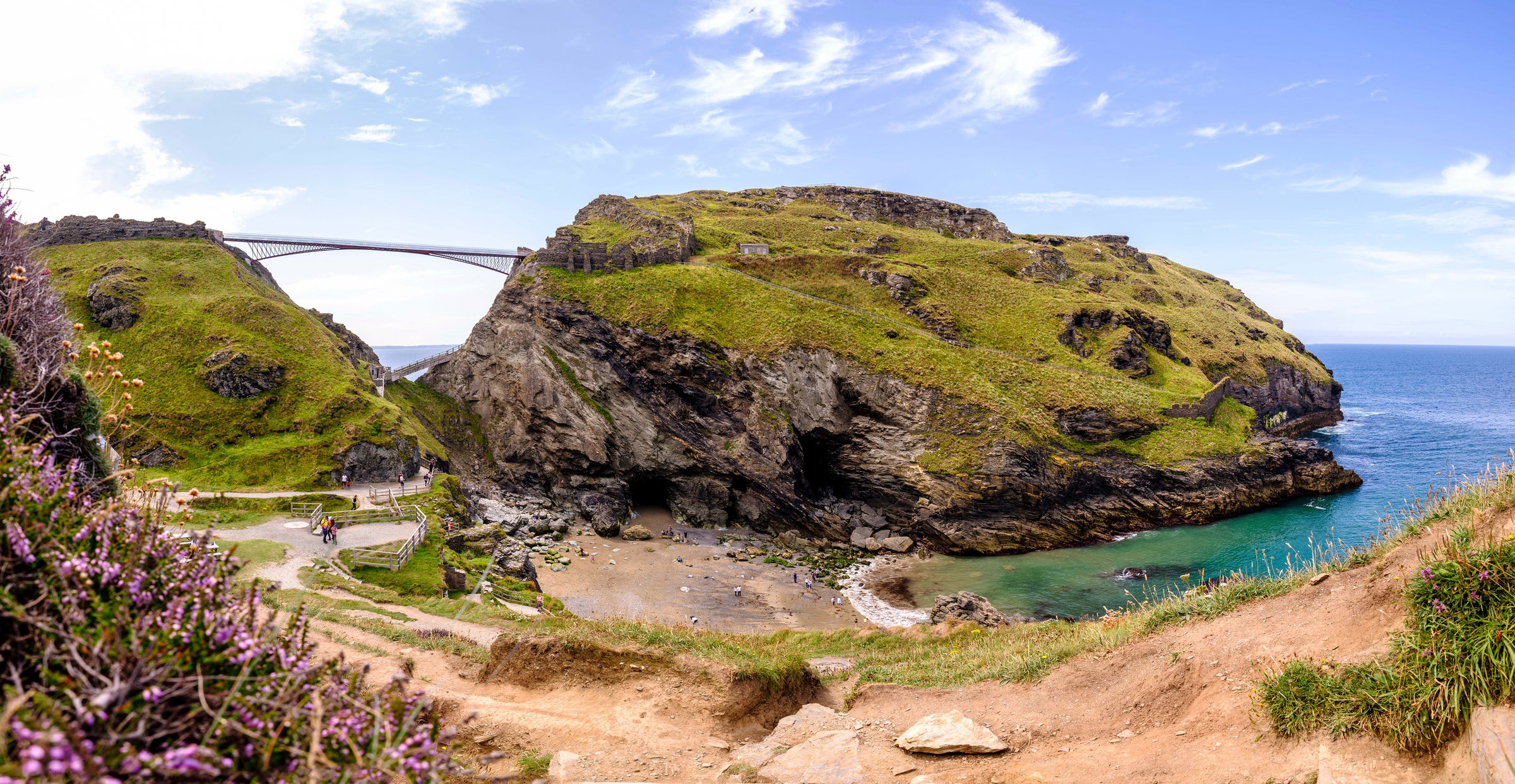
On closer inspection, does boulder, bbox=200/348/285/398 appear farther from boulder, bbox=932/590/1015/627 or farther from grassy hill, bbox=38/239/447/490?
boulder, bbox=932/590/1015/627

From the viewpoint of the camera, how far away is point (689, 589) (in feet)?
137

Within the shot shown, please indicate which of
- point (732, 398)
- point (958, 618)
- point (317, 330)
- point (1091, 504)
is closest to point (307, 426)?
point (317, 330)

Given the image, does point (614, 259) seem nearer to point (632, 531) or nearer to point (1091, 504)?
point (632, 531)

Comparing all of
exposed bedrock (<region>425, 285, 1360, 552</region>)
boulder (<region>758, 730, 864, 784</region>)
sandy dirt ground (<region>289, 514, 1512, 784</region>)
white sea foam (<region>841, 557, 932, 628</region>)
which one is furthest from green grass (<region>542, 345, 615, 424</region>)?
boulder (<region>758, 730, 864, 784</region>)

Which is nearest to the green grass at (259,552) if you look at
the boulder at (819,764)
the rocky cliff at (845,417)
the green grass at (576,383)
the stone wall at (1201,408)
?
the boulder at (819,764)

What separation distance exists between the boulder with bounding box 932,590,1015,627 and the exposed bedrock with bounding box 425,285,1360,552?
18.2m

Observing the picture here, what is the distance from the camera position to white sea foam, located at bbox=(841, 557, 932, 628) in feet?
124

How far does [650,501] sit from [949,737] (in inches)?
2108

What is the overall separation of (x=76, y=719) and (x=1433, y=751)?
10.2m

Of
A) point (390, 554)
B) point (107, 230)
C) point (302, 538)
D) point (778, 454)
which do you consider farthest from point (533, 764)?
point (107, 230)

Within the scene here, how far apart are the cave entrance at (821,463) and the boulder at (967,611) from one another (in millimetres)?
24181

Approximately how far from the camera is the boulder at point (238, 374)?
46.3 m

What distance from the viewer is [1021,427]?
178 feet

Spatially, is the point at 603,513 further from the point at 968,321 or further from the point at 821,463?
the point at 968,321
